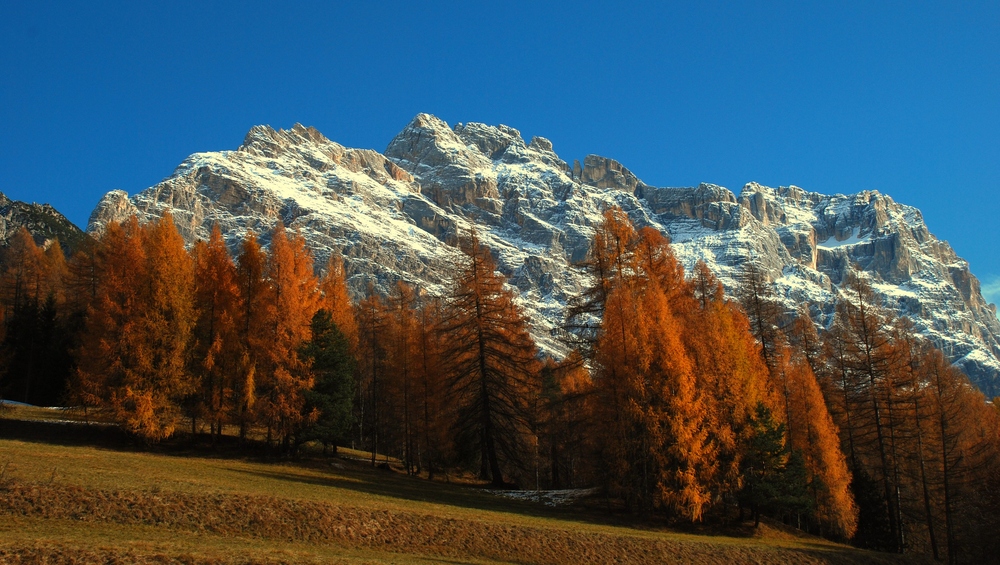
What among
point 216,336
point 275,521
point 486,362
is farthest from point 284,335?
point 275,521

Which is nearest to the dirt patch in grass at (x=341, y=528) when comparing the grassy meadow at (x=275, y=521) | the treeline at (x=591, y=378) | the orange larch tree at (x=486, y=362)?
the grassy meadow at (x=275, y=521)

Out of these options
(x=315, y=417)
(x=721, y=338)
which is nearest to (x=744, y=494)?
(x=721, y=338)

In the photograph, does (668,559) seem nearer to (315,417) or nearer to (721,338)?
(721,338)

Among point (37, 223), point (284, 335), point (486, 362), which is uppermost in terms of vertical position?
point (37, 223)

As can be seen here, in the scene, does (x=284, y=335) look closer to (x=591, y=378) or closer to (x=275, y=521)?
(x=275, y=521)

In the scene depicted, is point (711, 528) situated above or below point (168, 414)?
below

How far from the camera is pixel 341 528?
742 inches

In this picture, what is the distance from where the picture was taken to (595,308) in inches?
1276

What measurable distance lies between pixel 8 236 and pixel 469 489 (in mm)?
99426

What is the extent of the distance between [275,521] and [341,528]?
1.81m

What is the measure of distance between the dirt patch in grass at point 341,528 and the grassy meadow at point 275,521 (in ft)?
0.13

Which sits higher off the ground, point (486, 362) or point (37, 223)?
point (37, 223)

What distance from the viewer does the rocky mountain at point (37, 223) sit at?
102 metres

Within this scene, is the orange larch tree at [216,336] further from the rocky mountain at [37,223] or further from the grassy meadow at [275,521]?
the rocky mountain at [37,223]
